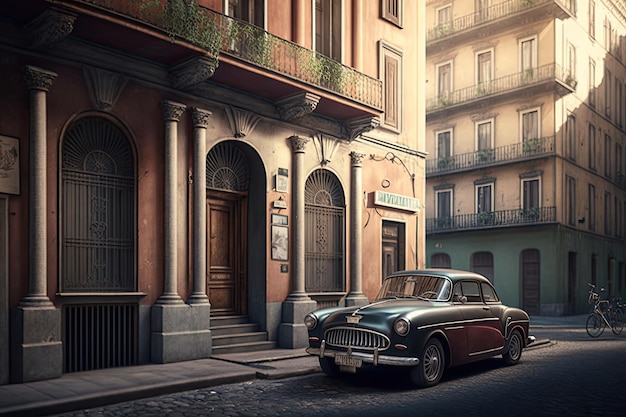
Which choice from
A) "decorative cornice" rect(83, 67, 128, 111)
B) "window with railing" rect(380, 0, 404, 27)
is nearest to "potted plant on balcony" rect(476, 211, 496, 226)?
"window with railing" rect(380, 0, 404, 27)

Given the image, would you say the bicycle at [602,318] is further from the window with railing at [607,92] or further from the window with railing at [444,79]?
the window with railing at [607,92]

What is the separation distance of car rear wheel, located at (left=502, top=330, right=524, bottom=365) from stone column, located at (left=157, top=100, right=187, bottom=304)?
5680 mm

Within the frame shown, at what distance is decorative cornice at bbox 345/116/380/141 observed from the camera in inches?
582

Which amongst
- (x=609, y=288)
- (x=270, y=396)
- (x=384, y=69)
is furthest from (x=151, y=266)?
(x=609, y=288)

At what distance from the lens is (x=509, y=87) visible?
30109 mm

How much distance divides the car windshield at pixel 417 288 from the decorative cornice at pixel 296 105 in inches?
172

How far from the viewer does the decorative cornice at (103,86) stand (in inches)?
403

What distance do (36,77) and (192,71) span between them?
2616 mm

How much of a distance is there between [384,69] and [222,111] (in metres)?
5.90

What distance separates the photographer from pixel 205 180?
470 inches

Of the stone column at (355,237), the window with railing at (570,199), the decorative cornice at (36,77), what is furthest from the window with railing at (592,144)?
the decorative cornice at (36,77)

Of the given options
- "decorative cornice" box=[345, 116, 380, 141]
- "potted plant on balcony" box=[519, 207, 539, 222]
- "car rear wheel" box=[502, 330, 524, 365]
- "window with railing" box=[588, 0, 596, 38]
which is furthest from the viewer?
"window with railing" box=[588, 0, 596, 38]

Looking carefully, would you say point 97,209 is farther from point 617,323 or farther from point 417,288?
point 617,323

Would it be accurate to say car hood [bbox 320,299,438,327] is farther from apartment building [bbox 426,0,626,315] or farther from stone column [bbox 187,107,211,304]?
apartment building [bbox 426,0,626,315]
